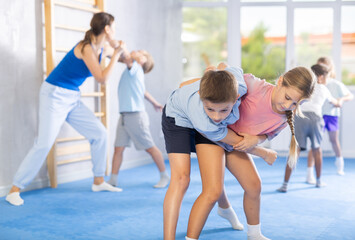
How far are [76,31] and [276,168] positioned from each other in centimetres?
250

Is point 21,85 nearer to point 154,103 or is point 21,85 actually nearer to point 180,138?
point 154,103

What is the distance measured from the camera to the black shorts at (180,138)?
2.05 meters

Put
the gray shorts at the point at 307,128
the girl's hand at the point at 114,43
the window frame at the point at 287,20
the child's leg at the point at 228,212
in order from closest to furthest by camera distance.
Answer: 1. the child's leg at the point at 228,212
2. the girl's hand at the point at 114,43
3. the gray shorts at the point at 307,128
4. the window frame at the point at 287,20

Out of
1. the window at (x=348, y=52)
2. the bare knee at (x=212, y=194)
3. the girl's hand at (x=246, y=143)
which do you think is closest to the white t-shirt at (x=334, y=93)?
the window at (x=348, y=52)

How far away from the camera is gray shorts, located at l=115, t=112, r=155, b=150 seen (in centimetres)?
375

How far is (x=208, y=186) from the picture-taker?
205 centimetres

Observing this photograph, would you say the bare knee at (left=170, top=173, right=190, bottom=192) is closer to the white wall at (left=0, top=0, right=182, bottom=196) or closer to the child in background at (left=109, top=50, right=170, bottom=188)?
the child in background at (left=109, top=50, right=170, bottom=188)

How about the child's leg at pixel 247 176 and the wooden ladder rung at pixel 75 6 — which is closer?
the child's leg at pixel 247 176

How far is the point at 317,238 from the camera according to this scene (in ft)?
7.91

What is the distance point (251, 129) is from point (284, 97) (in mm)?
250

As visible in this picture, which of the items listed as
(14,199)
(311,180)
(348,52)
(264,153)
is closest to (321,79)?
(311,180)

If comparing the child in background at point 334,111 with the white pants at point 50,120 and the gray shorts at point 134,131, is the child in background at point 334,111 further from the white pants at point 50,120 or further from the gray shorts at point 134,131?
the white pants at point 50,120

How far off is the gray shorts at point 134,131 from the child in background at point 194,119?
1.57 meters

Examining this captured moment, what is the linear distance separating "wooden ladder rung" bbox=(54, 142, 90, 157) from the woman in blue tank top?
589 millimetres
